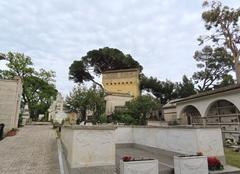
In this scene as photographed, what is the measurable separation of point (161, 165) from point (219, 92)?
9.12 m

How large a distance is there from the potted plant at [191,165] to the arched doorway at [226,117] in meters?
8.54

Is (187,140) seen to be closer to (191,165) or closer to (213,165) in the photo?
(213,165)

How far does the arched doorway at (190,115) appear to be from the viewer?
635 inches

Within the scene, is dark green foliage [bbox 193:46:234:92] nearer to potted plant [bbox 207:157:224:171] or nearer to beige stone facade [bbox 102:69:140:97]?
beige stone facade [bbox 102:69:140:97]

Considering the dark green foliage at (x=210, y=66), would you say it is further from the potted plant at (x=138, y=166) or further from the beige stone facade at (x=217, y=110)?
the potted plant at (x=138, y=166)

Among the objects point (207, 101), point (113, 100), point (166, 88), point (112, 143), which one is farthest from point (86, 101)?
point (166, 88)

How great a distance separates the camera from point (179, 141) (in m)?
6.12

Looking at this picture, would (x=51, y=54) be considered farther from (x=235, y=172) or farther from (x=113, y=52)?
(x=235, y=172)

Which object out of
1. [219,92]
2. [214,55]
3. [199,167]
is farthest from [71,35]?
[214,55]

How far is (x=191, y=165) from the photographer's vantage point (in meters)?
4.71

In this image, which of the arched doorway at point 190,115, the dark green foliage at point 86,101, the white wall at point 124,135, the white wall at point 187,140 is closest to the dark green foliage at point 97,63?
the dark green foliage at point 86,101

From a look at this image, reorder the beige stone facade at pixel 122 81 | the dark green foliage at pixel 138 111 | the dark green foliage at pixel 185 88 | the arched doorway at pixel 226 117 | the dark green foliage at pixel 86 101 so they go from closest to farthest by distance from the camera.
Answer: the arched doorway at pixel 226 117 < the dark green foliage at pixel 86 101 < the dark green foliage at pixel 138 111 < the dark green foliage at pixel 185 88 < the beige stone facade at pixel 122 81

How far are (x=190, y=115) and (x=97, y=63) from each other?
20.0 m

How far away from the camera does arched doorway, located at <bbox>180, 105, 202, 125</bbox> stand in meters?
16.1
